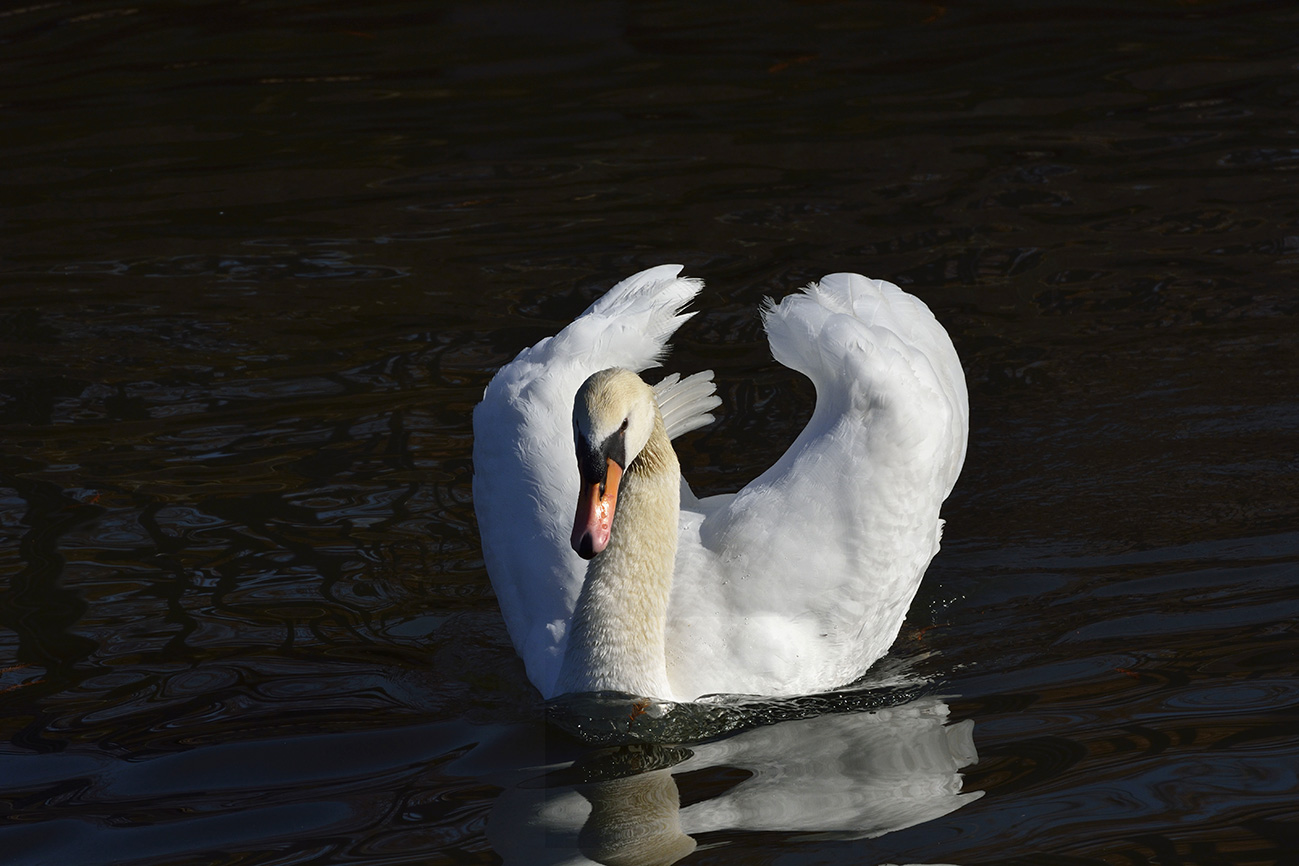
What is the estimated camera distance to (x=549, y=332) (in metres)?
8.04

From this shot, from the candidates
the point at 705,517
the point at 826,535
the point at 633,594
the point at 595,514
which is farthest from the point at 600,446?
the point at 705,517

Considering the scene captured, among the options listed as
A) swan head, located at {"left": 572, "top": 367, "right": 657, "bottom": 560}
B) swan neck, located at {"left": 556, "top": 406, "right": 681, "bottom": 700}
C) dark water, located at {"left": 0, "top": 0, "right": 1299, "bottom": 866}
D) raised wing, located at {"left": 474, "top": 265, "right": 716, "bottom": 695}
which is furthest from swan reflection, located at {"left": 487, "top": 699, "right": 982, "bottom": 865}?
swan head, located at {"left": 572, "top": 367, "right": 657, "bottom": 560}

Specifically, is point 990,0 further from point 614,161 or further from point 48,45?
point 48,45

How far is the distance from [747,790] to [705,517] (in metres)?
1.28

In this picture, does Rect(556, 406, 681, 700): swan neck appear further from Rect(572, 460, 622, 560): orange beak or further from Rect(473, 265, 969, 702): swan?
Rect(572, 460, 622, 560): orange beak

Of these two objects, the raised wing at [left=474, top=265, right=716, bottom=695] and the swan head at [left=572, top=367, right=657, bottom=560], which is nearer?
the swan head at [left=572, top=367, right=657, bottom=560]

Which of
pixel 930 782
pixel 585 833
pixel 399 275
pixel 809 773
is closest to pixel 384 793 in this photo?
pixel 585 833

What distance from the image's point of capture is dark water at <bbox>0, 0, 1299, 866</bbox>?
175 inches

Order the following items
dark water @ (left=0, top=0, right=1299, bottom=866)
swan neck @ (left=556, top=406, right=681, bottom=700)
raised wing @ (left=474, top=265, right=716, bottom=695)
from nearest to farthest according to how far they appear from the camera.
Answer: dark water @ (left=0, top=0, right=1299, bottom=866) → swan neck @ (left=556, top=406, right=681, bottom=700) → raised wing @ (left=474, top=265, right=716, bottom=695)

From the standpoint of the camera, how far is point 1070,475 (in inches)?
253

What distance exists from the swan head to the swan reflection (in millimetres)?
661

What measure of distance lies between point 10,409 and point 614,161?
13.6ft

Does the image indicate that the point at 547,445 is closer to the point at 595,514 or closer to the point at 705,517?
the point at 705,517

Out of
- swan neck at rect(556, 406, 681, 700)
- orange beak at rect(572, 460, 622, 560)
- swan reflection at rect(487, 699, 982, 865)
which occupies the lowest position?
swan reflection at rect(487, 699, 982, 865)
